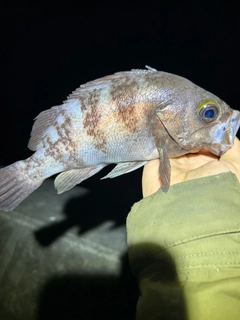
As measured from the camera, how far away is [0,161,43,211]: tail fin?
2080 millimetres

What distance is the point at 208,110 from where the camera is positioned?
203 cm

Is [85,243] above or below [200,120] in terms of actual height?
below

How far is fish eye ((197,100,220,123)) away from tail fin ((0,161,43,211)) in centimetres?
112

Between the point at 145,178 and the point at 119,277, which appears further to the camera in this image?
the point at 119,277

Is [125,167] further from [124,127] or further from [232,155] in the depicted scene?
[232,155]

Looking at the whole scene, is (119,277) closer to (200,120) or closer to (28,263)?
(28,263)

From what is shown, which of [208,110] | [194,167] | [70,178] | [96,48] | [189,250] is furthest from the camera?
[96,48]

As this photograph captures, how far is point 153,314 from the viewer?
1.44m

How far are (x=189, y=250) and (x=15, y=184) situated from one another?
1.16m

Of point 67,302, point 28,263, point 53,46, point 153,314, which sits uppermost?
point 53,46

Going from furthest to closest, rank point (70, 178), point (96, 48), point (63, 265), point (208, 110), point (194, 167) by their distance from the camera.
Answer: point (96, 48), point (63, 265), point (194, 167), point (70, 178), point (208, 110)

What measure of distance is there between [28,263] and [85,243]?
1.87 ft

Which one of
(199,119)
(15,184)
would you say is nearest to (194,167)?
(199,119)

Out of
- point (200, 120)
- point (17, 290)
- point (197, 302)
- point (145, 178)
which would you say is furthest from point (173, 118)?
point (17, 290)
